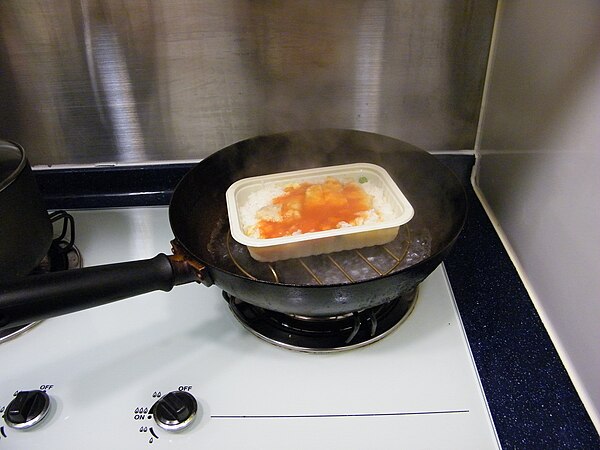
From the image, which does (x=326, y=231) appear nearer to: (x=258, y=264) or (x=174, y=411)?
(x=258, y=264)

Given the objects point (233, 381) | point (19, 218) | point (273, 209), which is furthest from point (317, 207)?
point (19, 218)

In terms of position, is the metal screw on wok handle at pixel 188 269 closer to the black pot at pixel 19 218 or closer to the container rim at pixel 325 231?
the container rim at pixel 325 231

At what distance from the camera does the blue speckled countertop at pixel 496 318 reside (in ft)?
1.99

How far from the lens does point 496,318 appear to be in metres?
0.75

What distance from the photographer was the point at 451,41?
0.90m

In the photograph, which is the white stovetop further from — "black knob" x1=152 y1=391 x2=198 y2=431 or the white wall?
the white wall

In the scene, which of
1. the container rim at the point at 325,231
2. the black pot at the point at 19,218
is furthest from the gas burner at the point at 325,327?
the black pot at the point at 19,218

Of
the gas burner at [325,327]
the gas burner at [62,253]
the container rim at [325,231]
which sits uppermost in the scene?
the container rim at [325,231]

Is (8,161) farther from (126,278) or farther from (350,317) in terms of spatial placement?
(350,317)

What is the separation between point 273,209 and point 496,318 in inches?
15.5

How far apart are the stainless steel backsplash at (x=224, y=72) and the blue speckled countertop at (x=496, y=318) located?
0.05 metres

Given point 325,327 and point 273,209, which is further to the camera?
point 273,209

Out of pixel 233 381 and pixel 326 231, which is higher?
pixel 326 231

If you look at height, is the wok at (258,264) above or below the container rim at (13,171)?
below
